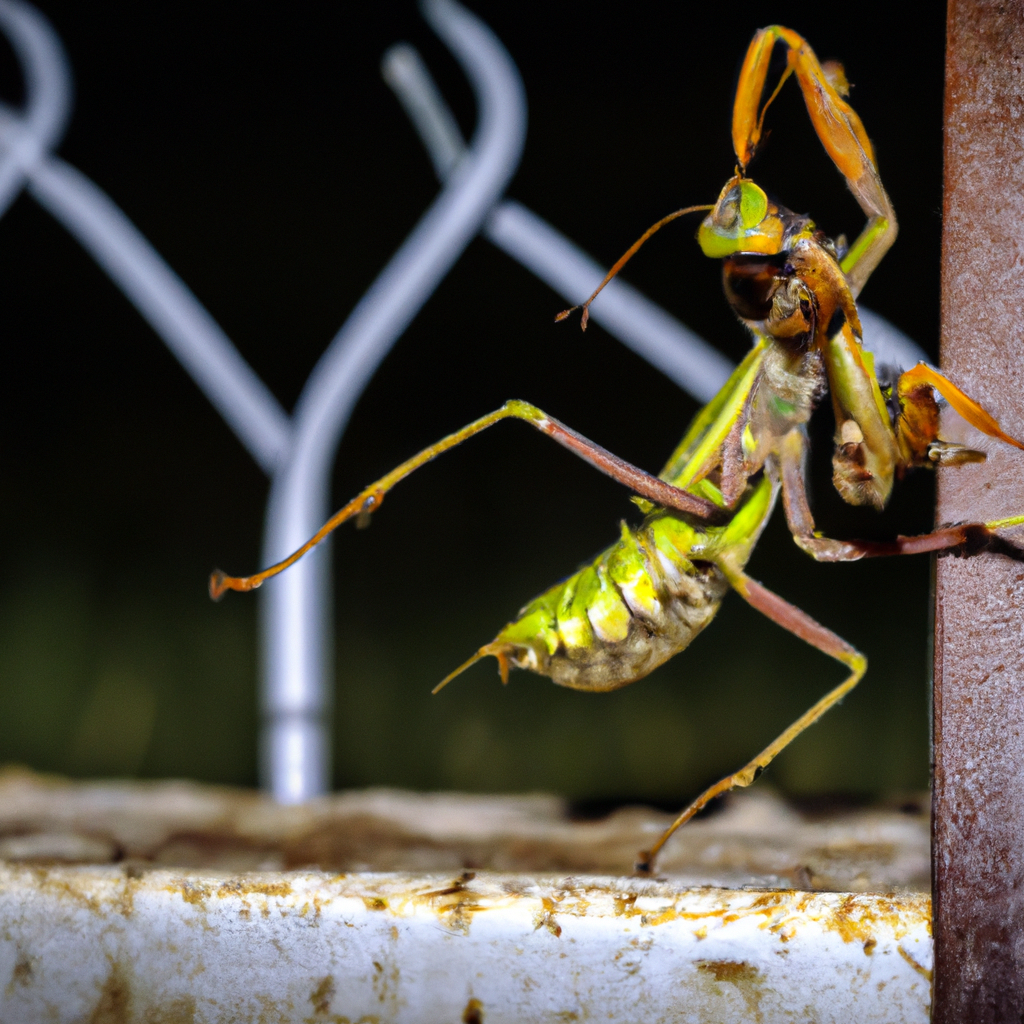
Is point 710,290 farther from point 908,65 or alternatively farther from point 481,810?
point 481,810

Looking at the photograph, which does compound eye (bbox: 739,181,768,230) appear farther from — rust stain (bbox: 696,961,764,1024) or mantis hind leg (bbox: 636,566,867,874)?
rust stain (bbox: 696,961,764,1024)

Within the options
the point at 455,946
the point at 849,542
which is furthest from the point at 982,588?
the point at 455,946

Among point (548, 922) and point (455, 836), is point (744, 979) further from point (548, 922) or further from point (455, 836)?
point (455, 836)

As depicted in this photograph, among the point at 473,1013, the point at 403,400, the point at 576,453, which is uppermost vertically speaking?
the point at 403,400

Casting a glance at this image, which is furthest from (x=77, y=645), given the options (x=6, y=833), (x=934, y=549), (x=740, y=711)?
(x=934, y=549)

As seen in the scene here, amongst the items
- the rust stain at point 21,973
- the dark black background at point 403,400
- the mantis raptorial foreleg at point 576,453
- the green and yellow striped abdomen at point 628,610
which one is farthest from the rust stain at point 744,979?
the dark black background at point 403,400

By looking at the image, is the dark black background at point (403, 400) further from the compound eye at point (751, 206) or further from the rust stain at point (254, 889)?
the rust stain at point (254, 889)

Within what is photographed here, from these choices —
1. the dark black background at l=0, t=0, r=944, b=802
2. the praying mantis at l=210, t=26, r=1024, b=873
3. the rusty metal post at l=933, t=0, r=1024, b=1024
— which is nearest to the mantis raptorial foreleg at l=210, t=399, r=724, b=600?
the praying mantis at l=210, t=26, r=1024, b=873
